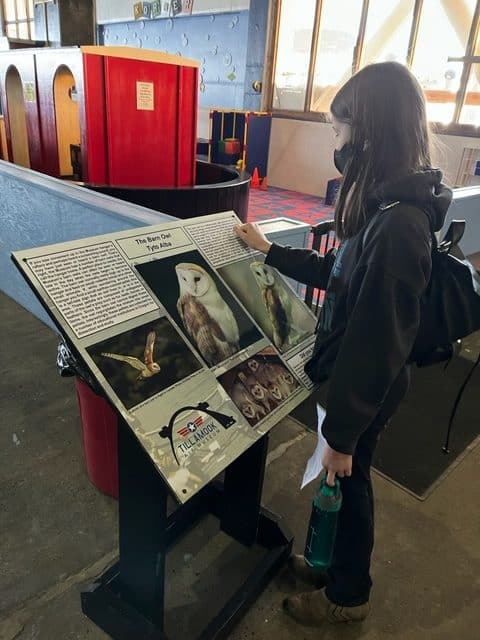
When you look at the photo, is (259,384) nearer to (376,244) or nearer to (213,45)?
(376,244)

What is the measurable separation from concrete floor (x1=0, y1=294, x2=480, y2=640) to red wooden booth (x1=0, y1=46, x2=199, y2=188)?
88.8 inches

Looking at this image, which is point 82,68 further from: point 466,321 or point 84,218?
point 466,321

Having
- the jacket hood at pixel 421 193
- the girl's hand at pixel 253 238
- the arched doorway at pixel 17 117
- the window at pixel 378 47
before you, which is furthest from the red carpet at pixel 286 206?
the jacket hood at pixel 421 193

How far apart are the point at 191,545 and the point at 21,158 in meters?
4.99

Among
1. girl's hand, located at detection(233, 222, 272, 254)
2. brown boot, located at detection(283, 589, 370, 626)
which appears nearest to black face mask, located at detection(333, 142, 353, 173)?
girl's hand, located at detection(233, 222, 272, 254)

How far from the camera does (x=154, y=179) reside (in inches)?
165

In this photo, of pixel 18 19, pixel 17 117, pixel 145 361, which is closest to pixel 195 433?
pixel 145 361

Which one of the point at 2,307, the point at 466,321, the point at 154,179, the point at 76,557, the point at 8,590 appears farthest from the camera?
the point at 154,179

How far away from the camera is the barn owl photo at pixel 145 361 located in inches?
43.0

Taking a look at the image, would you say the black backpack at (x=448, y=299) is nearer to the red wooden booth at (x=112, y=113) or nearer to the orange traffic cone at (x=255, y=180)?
the red wooden booth at (x=112, y=113)

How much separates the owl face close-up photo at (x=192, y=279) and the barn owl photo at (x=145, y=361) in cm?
22

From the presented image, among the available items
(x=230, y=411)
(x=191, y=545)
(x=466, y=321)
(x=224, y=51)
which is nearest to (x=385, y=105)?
(x=466, y=321)

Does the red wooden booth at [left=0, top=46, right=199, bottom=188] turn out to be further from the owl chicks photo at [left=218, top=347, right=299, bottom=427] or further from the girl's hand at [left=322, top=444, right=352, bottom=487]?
the girl's hand at [left=322, top=444, right=352, bottom=487]

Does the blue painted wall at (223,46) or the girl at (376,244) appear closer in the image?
the girl at (376,244)
